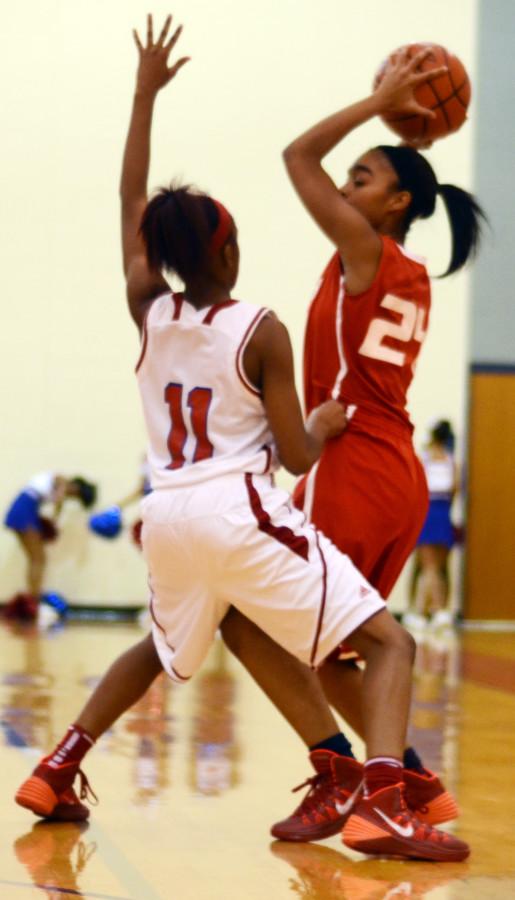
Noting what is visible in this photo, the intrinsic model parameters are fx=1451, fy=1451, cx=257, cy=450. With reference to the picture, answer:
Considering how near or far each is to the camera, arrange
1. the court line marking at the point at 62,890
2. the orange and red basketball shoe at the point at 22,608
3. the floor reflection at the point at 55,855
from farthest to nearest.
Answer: the orange and red basketball shoe at the point at 22,608
the floor reflection at the point at 55,855
the court line marking at the point at 62,890

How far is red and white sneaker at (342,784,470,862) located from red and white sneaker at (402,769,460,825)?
0.81 feet

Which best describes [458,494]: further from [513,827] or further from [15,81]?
[513,827]

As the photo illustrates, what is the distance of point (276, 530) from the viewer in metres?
3.25

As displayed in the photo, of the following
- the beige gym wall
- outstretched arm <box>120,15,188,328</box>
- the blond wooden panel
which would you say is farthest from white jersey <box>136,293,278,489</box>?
the blond wooden panel

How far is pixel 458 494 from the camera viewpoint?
496 inches

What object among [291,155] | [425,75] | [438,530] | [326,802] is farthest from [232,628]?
[438,530]

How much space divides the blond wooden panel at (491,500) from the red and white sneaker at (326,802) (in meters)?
9.39

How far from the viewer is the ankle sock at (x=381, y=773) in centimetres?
325

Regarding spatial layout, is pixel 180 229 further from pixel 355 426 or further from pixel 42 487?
pixel 42 487

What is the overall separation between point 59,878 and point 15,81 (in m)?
10.0

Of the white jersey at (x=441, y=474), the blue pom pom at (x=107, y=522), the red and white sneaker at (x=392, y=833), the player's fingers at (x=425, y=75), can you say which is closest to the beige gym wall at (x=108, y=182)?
the blue pom pom at (x=107, y=522)

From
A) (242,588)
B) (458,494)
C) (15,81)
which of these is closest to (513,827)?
(242,588)

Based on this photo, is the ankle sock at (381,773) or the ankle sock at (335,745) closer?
the ankle sock at (381,773)

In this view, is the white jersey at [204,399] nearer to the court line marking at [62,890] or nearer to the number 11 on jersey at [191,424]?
the number 11 on jersey at [191,424]
